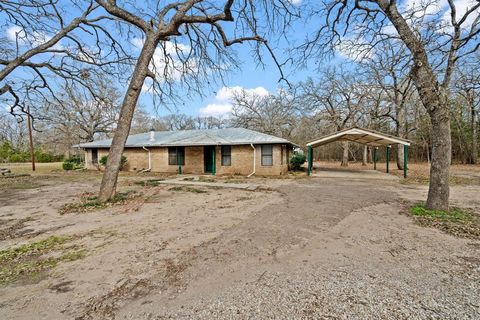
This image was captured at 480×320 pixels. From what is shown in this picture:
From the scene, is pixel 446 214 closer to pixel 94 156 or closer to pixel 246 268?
pixel 246 268

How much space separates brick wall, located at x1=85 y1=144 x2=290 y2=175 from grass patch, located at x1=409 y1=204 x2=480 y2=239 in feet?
31.2

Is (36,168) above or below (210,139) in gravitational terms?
below

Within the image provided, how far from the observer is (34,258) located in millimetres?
3381

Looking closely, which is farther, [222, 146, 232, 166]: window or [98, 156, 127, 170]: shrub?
[98, 156, 127, 170]: shrub

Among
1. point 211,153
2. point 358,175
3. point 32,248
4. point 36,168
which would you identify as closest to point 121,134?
point 32,248

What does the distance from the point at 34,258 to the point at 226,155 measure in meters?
12.8

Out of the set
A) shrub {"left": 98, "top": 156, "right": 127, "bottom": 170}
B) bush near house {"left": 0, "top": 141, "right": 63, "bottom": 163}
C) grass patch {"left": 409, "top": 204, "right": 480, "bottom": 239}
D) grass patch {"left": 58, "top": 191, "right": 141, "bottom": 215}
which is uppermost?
bush near house {"left": 0, "top": 141, "right": 63, "bottom": 163}

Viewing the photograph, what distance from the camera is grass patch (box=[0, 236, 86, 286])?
288 cm

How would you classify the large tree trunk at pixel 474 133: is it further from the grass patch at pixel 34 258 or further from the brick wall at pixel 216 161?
the grass patch at pixel 34 258

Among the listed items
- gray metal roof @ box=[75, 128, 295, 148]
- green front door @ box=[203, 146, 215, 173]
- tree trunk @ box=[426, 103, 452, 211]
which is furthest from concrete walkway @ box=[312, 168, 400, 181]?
tree trunk @ box=[426, 103, 452, 211]

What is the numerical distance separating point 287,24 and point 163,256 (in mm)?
7847

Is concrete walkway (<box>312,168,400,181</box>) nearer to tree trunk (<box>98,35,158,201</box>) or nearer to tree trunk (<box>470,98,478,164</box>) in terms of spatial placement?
tree trunk (<box>98,35,158,201</box>)

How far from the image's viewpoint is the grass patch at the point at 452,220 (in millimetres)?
4305

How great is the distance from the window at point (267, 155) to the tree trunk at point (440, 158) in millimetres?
9713
